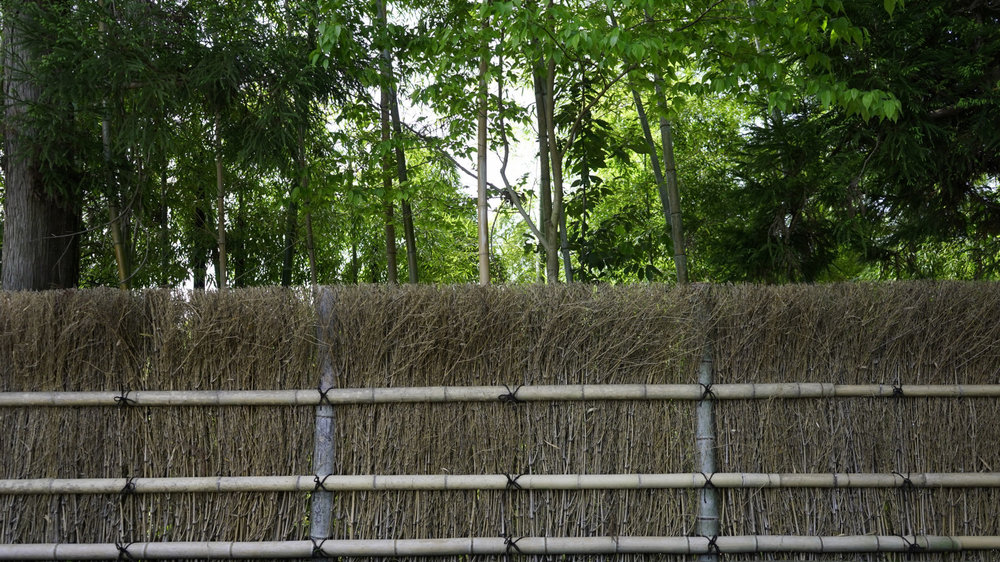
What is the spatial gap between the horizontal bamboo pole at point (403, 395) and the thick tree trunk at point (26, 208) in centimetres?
167

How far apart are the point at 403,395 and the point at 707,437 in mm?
1450

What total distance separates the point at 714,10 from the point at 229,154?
3.20 metres

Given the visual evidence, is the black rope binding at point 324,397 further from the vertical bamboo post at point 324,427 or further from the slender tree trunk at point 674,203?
the slender tree trunk at point 674,203

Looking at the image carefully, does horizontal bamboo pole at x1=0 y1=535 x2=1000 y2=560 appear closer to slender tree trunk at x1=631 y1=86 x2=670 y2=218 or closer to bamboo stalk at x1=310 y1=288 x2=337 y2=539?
bamboo stalk at x1=310 y1=288 x2=337 y2=539

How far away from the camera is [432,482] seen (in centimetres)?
363

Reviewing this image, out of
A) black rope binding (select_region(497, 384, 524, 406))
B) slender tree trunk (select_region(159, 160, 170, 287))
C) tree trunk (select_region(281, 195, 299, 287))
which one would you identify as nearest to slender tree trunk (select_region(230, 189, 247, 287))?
tree trunk (select_region(281, 195, 299, 287))

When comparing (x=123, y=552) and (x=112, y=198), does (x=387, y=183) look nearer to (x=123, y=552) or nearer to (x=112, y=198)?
(x=112, y=198)

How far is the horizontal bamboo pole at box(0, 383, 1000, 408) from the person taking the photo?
365 centimetres

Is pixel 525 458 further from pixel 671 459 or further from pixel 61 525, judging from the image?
pixel 61 525

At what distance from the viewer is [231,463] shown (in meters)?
3.66

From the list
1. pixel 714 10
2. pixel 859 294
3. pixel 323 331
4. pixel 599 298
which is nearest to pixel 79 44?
pixel 323 331

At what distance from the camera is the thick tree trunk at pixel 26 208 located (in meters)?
4.84

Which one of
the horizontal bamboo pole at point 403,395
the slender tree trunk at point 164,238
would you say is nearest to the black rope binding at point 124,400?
the horizontal bamboo pole at point 403,395

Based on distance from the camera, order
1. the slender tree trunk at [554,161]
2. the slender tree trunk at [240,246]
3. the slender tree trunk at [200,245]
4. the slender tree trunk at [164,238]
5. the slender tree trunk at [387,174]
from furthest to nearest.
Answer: the slender tree trunk at [240,246], the slender tree trunk at [200,245], the slender tree trunk at [164,238], the slender tree trunk at [387,174], the slender tree trunk at [554,161]
